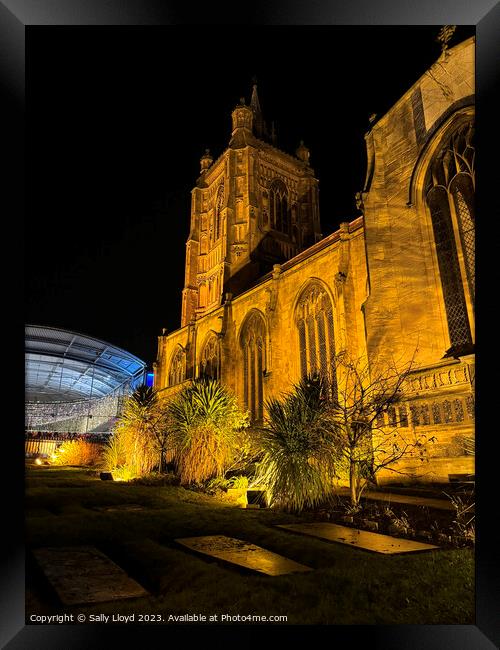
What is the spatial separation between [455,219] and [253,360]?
15.3 meters

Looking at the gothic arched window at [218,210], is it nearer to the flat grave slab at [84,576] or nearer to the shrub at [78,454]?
the shrub at [78,454]

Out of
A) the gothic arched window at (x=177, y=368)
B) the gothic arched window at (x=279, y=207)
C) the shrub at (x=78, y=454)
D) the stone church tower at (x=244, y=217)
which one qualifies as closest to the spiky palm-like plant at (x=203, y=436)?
the shrub at (x=78, y=454)

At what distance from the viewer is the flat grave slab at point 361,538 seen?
161 inches

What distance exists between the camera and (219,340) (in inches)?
1033

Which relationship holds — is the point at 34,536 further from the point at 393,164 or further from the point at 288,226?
the point at 288,226

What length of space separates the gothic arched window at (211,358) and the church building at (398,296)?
9 cm

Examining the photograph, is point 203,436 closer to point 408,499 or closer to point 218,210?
point 408,499

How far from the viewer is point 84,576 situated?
322 centimetres

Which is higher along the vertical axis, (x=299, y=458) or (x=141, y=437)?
(x=299, y=458)

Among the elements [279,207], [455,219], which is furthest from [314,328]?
[279,207]

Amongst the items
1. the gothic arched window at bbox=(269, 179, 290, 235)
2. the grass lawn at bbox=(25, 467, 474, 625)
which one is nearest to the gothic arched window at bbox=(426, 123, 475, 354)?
the grass lawn at bbox=(25, 467, 474, 625)
